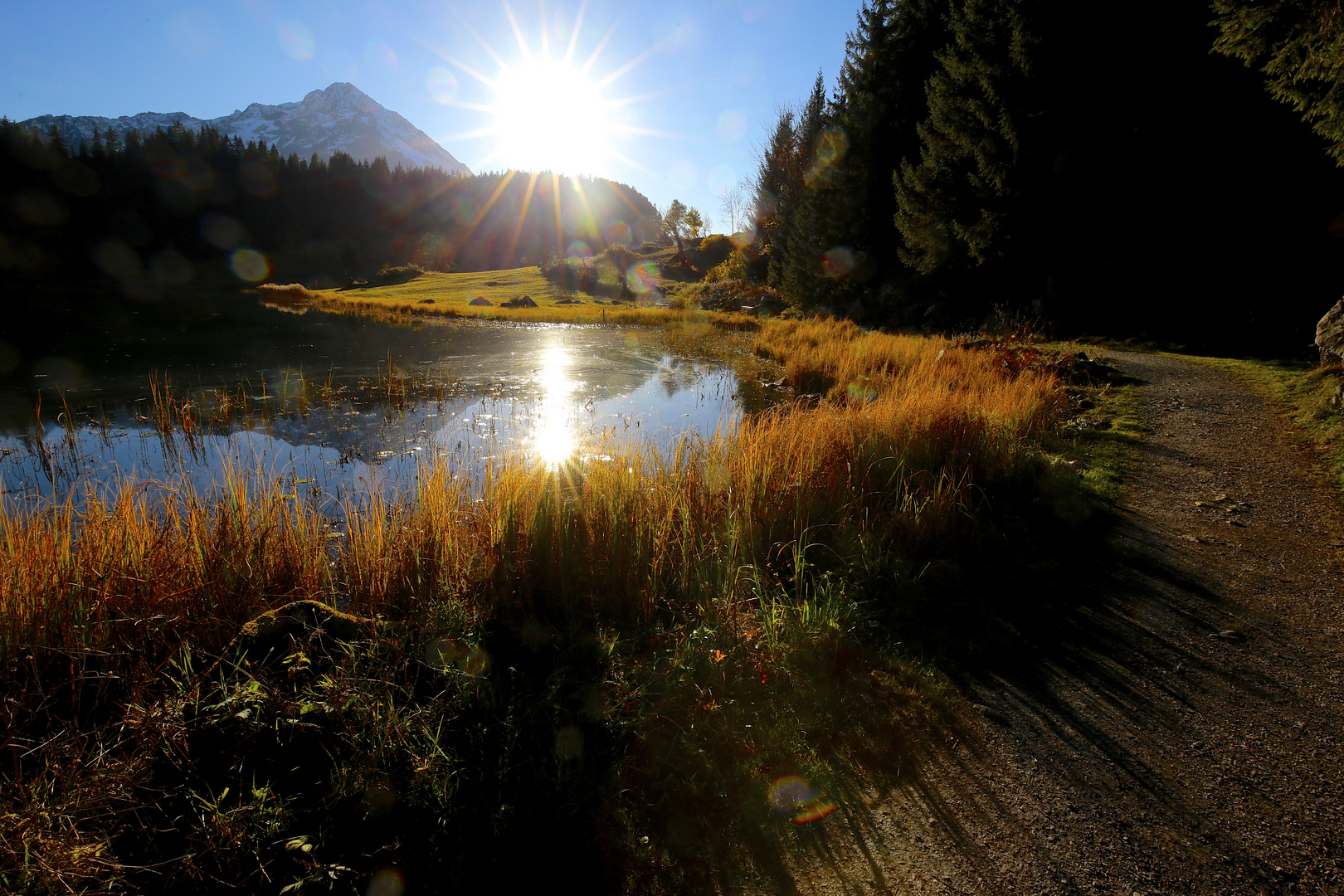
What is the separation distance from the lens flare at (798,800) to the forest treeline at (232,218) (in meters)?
42.6

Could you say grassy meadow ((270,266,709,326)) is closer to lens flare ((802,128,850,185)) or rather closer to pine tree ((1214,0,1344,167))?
lens flare ((802,128,850,185))

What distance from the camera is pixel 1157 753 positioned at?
7.98 ft

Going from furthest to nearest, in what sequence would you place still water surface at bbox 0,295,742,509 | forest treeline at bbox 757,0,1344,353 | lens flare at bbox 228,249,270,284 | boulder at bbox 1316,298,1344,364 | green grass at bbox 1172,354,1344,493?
lens flare at bbox 228,249,270,284
forest treeline at bbox 757,0,1344,353
boulder at bbox 1316,298,1344,364
still water surface at bbox 0,295,742,509
green grass at bbox 1172,354,1344,493

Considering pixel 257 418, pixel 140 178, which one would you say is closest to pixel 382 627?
pixel 257 418

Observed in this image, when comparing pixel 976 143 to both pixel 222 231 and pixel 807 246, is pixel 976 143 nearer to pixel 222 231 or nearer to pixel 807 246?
pixel 807 246

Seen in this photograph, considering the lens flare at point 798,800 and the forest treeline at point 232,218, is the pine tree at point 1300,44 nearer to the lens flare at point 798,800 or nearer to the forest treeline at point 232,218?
the lens flare at point 798,800

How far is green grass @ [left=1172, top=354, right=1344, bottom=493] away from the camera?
553 cm

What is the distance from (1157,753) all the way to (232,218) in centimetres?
9354

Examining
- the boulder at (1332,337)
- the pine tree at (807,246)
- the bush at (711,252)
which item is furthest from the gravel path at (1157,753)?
the bush at (711,252)

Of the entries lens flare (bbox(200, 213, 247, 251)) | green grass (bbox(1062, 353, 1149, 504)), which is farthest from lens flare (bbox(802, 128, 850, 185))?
lens flare (bbox(200, 213, 247, 251))

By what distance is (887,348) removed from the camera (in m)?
12.6

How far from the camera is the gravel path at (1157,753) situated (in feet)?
6.46

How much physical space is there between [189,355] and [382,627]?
53.2 feet

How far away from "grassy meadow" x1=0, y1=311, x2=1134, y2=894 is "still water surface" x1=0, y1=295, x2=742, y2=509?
0.97m
